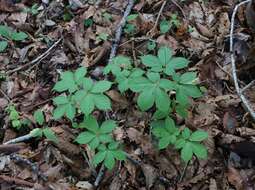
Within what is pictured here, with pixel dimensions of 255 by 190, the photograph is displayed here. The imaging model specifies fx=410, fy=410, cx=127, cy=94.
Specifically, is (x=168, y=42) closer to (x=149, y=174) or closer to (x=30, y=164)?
(x=149, y=174)

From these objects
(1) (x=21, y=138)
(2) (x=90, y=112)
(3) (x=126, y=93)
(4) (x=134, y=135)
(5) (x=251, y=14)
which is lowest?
(1) (x=21, y=138)

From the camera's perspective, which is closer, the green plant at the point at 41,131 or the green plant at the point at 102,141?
the green plant at the point at 102,141

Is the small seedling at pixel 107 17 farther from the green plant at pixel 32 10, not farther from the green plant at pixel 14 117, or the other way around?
the green plant at pixel 14 117

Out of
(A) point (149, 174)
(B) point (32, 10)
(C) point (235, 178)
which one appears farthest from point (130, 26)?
(C) point (235, 178)

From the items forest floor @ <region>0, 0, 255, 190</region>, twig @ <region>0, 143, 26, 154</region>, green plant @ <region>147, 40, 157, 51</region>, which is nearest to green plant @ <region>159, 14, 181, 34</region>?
forest floor @ <region>0, 0, 255, 190</region>

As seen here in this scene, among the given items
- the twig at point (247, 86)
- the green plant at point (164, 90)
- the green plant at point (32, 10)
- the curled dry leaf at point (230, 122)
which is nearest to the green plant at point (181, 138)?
the green plant at point (164, 90)

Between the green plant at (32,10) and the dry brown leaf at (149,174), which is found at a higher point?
the green plant at (32,10)

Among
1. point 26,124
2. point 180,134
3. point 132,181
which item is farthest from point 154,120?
point 26,124

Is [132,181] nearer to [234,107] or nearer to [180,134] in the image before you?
[180,134]
